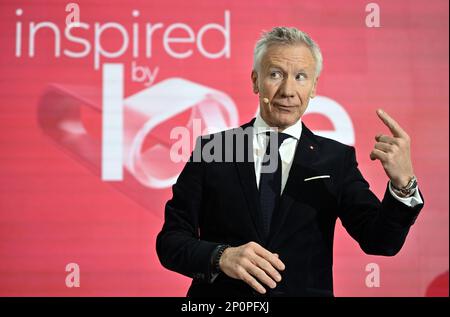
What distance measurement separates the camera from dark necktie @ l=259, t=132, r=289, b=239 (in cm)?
135

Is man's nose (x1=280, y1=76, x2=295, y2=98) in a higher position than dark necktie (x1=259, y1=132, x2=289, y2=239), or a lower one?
higher

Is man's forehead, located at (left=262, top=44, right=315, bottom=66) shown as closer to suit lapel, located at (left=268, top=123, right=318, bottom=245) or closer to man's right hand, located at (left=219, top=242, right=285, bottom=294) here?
suit lapel, located at (left=268, top=123, right=318, bottom=245)

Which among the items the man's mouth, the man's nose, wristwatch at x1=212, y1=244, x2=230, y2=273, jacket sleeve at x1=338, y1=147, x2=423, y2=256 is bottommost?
wristwatch at x1=212, y1=244, x2=230, y2=273

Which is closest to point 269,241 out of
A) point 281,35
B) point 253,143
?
point 253,143

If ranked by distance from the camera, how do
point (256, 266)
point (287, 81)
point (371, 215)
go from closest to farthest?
point (256, 266) < point (371, 215) < point (287, 81)

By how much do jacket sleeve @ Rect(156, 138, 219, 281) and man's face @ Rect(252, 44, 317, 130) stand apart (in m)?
0.23

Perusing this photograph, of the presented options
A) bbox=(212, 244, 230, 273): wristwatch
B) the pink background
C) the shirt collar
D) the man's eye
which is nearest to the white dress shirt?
the shirt collar

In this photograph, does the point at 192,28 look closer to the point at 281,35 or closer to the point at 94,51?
the point at 94,51

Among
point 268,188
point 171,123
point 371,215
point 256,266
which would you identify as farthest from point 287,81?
point 171,123

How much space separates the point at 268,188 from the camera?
54.6 inches

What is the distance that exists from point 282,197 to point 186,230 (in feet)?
0.81

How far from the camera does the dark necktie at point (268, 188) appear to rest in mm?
1354

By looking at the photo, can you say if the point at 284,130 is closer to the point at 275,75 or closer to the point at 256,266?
the point at 275,75
